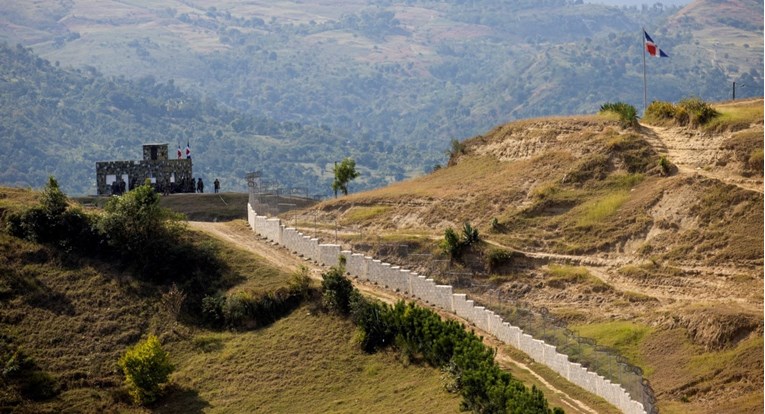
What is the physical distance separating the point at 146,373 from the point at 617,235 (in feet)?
83.7

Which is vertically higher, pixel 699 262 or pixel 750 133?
pixel 750 133

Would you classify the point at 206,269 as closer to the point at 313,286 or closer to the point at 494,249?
the point at 313,286

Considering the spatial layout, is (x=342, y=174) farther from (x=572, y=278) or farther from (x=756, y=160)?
(x=756, y=160)

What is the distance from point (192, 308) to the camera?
7669cm

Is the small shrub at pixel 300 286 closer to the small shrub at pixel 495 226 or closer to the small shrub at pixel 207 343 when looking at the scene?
the small shrub at pixel 207 343

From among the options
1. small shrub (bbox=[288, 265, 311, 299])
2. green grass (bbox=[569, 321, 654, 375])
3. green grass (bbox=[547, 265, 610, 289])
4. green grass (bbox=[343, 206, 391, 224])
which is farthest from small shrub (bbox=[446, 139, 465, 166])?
green grass (bbox=[569, 321, 654, 375])

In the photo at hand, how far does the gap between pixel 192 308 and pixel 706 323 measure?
26006mm

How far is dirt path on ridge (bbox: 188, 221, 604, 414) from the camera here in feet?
204

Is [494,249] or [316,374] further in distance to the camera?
[494,249]

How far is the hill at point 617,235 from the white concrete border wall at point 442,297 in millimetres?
887

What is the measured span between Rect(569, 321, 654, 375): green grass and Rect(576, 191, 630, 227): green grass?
34.2 ft

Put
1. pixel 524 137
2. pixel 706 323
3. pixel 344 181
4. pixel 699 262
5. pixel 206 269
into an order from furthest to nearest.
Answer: pixel 344 181, pixel 524 137, pixel 206 269, pixel 699 262, pixel 706 323

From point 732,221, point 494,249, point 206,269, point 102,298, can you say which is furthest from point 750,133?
point 102,298

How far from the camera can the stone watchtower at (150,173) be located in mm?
104688
